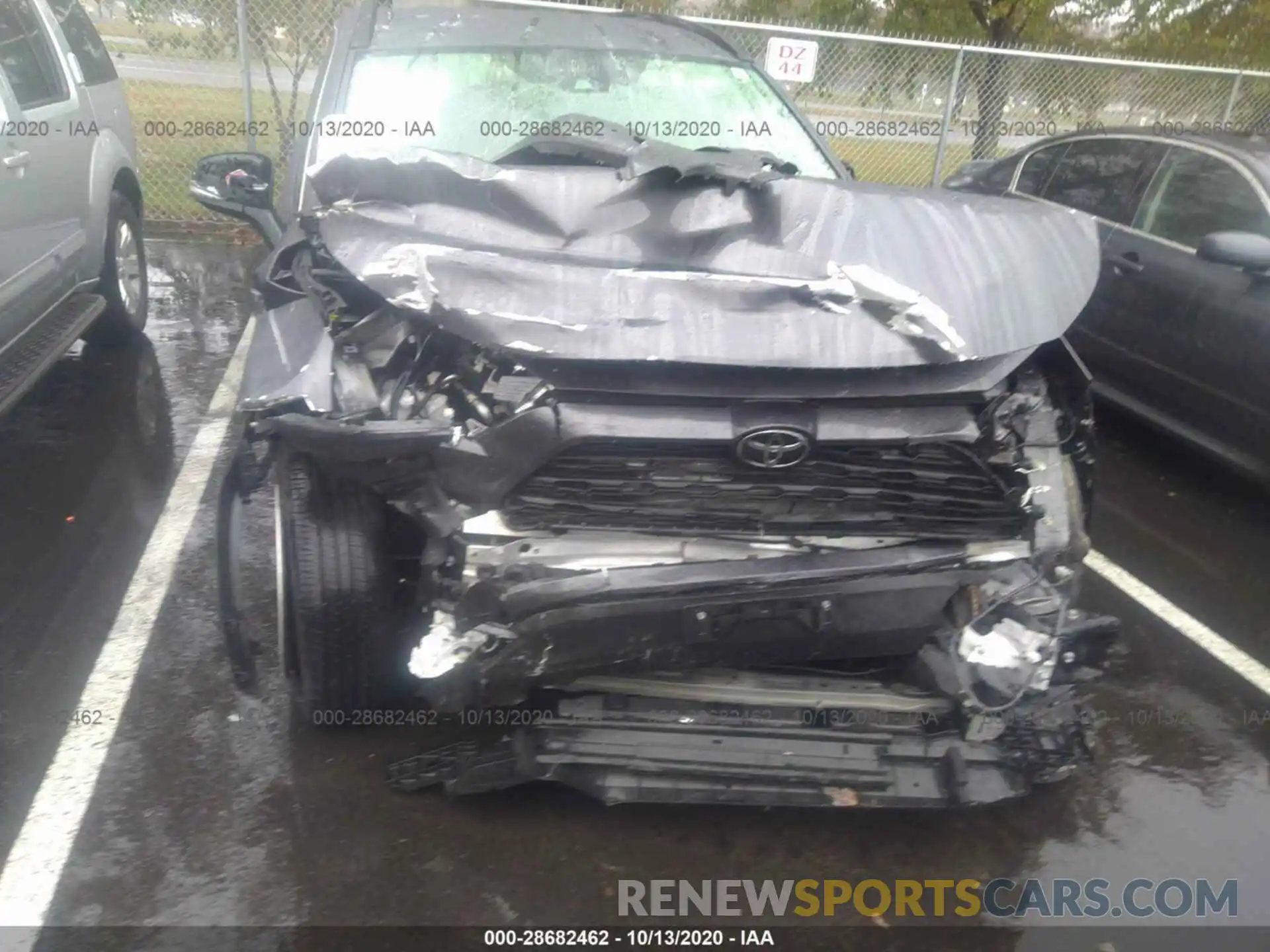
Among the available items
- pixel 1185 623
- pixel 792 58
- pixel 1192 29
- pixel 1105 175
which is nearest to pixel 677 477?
pixel 1185 623

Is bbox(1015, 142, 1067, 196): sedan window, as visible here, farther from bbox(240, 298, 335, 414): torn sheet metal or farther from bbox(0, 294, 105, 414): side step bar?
bbox(0, 294, 105, 414): side step bar

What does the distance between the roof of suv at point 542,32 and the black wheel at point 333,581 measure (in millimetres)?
2181

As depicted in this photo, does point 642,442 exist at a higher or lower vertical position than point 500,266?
lower

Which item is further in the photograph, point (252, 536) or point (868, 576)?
point (252, 536)

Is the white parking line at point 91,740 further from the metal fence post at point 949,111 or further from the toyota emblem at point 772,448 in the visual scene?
the metal fence post at point 949,111

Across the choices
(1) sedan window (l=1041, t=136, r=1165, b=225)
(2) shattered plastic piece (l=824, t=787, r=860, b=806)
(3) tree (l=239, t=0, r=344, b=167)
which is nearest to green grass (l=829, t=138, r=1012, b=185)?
(1) sedan window (l=1041, t=136, r=1165, b=225)

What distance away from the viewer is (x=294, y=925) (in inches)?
93.3

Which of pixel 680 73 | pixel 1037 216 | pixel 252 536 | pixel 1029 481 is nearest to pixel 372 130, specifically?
pixel 680 73

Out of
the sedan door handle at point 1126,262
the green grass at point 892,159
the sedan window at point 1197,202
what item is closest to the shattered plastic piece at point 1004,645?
the sedan window at point 1197,202

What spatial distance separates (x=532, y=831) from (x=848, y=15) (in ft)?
36.8

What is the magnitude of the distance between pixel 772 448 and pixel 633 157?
3.27 feet

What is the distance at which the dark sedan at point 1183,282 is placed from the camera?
4.50m

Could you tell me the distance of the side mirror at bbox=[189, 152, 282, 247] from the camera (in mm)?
3787

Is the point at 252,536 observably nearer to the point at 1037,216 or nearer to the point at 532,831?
the point at 532,831
